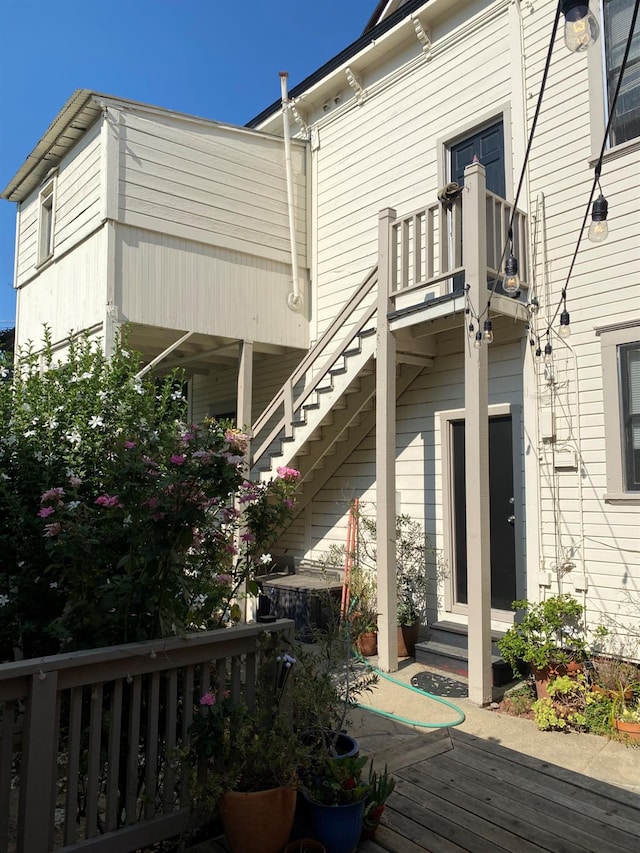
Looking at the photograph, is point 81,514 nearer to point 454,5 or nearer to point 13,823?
point 13,823

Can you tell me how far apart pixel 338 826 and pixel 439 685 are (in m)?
3.11

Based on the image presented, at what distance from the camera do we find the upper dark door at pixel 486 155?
658 centimetres

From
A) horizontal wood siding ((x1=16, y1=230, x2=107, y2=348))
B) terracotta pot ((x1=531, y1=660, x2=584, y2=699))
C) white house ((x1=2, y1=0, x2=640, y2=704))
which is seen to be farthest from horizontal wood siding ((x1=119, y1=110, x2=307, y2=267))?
terracotta pot ((x1=531, y1=660, x2=584, y2=699))

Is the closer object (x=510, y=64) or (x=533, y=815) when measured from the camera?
(x=533, y=815)

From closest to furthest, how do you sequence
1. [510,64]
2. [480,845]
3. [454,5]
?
1. [480,845]
2. [510,64]
3. [454,5]

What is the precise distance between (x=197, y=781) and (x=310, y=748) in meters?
0.50

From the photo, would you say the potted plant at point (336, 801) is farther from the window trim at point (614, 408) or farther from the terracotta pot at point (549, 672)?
the window trim at point (614, 408)

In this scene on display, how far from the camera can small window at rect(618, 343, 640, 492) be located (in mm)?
5129

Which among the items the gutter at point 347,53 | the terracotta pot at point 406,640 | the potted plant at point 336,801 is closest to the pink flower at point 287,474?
the potted plant at point 336,801

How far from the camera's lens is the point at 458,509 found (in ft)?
21.7

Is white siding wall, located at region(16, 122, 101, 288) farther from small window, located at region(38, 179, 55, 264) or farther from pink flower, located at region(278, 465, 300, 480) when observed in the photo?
pink flower, located at region(278, 465, 300, 480)

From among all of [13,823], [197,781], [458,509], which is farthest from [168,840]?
[458,509]

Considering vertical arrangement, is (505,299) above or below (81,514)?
above

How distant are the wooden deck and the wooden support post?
2014 millimetres
